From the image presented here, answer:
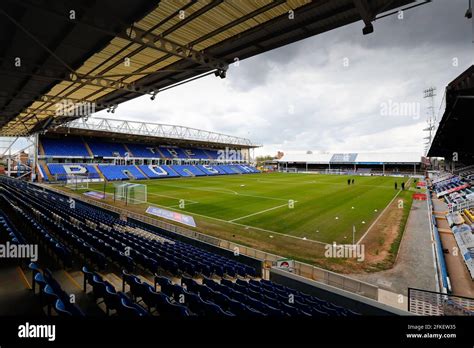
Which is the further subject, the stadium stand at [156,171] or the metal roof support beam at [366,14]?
the stadium stand at [156,171]

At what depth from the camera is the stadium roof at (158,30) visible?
18.5ft

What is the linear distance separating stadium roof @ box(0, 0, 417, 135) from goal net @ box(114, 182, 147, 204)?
656 inches

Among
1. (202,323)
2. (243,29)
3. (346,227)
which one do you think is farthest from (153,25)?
(346,227)

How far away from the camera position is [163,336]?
3.09 m

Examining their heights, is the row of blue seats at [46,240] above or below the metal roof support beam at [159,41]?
below

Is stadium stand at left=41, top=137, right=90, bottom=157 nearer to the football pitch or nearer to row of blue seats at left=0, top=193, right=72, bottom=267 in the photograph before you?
the football pitch

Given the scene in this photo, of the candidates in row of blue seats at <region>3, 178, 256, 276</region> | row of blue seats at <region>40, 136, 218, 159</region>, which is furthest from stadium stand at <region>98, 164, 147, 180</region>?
row of blue seats at <region>3, 178, 256, 276</region>

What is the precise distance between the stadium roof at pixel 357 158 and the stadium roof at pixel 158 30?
3219 inches

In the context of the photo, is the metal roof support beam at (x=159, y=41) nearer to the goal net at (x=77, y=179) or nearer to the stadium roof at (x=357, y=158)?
the goal net at (x=77, y=179)

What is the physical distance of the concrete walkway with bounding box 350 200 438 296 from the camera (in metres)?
9.46

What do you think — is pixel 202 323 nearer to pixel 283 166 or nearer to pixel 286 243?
pixel 286 243

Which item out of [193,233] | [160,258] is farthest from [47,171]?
[160,258]

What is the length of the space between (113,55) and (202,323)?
9.98m

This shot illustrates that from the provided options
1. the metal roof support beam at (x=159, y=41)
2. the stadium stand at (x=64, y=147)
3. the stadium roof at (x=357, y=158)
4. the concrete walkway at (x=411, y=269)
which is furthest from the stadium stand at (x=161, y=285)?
the stadium roof at (x=357, y=158)
